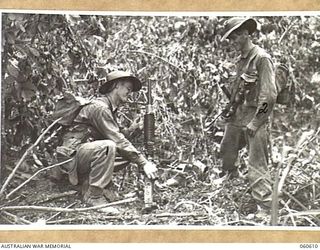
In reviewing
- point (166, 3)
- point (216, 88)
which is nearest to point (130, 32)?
point (166, 3)

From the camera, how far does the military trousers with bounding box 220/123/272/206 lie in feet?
3.36

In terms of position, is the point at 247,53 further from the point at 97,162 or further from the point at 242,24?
the point at 97,162

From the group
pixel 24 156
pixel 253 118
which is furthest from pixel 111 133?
pixel 253 118

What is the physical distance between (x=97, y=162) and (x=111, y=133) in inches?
2.5

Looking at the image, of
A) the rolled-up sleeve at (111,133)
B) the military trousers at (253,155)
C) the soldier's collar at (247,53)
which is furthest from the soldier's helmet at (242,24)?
the rolled-up sleeve at (111,133)

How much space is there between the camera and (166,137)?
1040 millimetres

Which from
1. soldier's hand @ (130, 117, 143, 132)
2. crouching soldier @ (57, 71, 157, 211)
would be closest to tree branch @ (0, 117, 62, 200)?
crouching soldier @ (57, 71, 157, 211)

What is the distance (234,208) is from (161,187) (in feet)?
0.49

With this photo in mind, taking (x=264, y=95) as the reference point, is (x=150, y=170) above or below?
below

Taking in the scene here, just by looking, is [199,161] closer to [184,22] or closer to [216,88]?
[216,88]

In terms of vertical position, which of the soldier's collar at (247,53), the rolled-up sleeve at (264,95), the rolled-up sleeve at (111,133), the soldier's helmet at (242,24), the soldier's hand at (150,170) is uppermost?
the soldier's helmet at (242,24)

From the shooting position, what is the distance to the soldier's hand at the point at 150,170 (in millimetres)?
1034

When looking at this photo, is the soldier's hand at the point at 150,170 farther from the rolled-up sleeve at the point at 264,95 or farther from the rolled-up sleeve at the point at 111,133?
the rolled-up sleeve at the point at 264,95

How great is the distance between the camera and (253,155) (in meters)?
1.03
